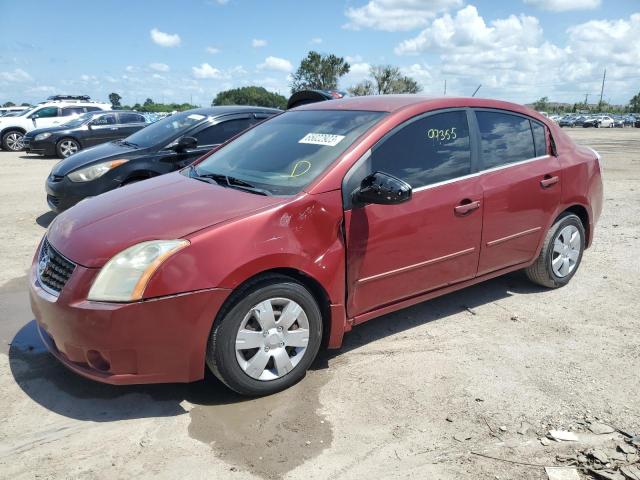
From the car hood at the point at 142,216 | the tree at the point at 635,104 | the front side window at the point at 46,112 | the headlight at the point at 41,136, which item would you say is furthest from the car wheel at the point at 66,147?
the tree at the point at 635,104

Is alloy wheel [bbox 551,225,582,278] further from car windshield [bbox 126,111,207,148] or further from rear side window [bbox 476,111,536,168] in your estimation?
car windshield [bbox 126,111,207,148]

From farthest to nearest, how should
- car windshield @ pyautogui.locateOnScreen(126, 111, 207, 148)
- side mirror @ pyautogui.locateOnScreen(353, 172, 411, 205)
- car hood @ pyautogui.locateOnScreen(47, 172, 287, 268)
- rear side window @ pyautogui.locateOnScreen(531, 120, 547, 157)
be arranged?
car windshield @ pyautogui.locateOnScreen(126, 111, 207, 148), rear side window @ pyautogui.locateOnScreen(531, 120, 547, 157), side mirror @ pyautogui.locateOnScreen(353, 172, 411, 205), car hood @ pyautogui.locateOnScreen(47, 172, 287, 268)

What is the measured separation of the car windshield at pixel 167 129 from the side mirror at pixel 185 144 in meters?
0.32

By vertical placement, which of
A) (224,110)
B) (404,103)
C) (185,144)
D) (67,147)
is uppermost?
(404,103)

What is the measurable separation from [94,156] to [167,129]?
3.27 ft

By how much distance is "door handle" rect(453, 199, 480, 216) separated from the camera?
12.3ft

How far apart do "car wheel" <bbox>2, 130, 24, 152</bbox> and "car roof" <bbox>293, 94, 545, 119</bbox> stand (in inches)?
727

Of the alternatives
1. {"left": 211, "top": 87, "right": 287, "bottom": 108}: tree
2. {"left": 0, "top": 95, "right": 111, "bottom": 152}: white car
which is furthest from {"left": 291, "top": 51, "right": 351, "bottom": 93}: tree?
{"left": 0, "top": 95, "right": 111, "bottom": 152}: white car

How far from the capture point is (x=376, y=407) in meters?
3.03

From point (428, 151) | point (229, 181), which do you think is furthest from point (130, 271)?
point (428, 151)

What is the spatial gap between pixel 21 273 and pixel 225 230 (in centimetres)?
339

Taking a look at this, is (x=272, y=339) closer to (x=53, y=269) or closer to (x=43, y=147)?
(x=53, y=269)

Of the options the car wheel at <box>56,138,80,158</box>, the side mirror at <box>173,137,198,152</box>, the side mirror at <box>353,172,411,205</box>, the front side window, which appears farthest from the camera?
the front side window

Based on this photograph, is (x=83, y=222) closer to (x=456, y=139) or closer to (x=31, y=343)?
(x=31, y=343)
